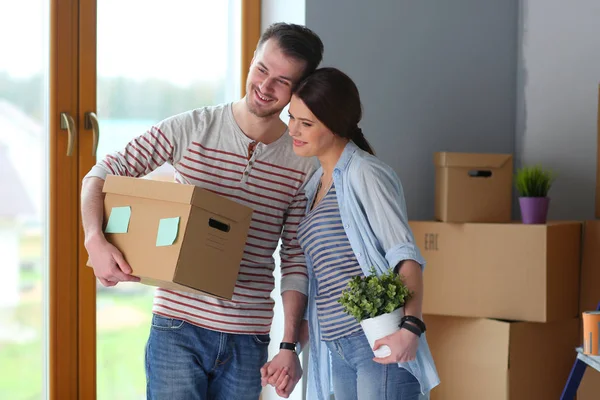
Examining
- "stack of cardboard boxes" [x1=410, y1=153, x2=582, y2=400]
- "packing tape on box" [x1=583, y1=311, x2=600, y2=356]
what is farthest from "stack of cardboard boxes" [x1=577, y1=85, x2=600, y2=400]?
"packing tape on box" [x1=583, y1=311, x2=600, y2=356]

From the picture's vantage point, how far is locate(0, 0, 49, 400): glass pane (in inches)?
94.3

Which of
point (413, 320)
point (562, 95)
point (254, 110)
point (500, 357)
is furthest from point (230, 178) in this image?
point (562, 95)

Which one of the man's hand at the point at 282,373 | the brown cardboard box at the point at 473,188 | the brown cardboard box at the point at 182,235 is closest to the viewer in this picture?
the brown cardboard box at the point at 182,235

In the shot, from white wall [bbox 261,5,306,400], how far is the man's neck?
3.07ft

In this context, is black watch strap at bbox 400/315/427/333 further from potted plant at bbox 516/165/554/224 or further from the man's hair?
potted plant at bbox 516/165/554/224

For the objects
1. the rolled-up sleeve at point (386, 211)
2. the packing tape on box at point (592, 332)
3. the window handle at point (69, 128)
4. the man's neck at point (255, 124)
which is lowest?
the packing tape on box at point (592, 332)

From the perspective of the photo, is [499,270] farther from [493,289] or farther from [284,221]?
[284,221]

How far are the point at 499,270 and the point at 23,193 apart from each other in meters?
1.66

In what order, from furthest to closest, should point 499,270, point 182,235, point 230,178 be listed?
point 499,270, point 230,178, point 182,235

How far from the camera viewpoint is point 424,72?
3037 mm

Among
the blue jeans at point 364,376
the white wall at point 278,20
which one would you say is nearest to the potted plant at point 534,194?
the white wall at point 278,20

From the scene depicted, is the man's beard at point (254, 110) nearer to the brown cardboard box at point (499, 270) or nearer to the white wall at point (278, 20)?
the white wall at point (278, 20)

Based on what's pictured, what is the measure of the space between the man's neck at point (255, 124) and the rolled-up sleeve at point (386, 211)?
25 cm

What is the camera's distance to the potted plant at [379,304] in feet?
5.14
